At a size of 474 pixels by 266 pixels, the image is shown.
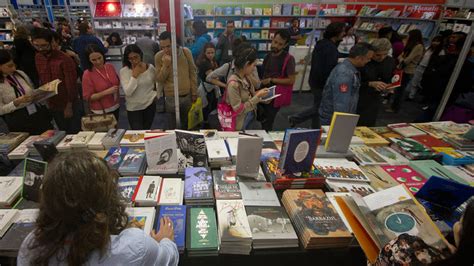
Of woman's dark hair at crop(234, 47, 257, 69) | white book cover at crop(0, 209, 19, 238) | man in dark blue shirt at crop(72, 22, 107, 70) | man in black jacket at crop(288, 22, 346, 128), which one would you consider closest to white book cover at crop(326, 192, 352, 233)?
woman's dark hair at crop(234, 47, 257, 69)

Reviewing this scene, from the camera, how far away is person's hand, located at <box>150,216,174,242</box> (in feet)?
4.44

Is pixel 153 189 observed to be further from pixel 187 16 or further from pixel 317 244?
pixel 187 16

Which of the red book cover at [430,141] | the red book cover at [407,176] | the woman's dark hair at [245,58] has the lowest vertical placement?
the red book cover at [407,176]

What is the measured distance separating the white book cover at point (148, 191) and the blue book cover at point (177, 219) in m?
0.09

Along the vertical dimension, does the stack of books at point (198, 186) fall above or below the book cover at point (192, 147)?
below

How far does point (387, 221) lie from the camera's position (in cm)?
132

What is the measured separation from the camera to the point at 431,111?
4.45 metres

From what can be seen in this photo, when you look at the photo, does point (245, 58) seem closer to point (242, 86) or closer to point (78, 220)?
point (242, 86)

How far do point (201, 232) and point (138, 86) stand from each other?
Answer: 77.7 inches

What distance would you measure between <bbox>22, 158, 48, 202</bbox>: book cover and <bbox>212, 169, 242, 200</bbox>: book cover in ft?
3.39

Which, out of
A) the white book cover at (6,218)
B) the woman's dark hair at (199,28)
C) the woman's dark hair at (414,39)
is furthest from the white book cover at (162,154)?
the woman's dark hair at (414,39)

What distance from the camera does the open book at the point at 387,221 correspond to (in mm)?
1265

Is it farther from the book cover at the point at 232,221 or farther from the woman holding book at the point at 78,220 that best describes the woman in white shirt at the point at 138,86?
the woman holding book at the point at 78,220

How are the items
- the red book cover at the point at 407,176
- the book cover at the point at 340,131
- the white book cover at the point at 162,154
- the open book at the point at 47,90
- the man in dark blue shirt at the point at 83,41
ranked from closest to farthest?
the white book cover at the point at 162,154
the red book cover at the point at 407,176
the book cover at the point at 340,131
the open book at the point at 47,90
the man in dark blue shirt at the point at 83,41
